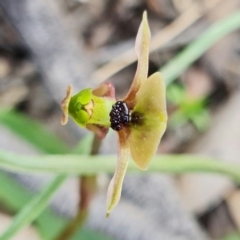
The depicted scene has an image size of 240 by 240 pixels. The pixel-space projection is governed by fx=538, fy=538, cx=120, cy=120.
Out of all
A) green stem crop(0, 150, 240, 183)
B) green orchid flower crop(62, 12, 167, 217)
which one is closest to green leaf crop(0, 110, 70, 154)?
green stem crop(0, 150, 240, 183)

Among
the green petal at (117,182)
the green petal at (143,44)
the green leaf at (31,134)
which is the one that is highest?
the green petal at (143,44)

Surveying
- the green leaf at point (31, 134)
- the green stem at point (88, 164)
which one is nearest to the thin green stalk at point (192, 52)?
the green stem at point (88, 164)

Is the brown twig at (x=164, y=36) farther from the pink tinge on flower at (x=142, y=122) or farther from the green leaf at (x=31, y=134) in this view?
the pink tinge on flower at (x=142, y=122)

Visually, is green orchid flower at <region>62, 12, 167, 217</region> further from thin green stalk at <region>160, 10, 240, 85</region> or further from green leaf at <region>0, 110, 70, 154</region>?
green leaf at <region>0, 110, 70, 154</region>

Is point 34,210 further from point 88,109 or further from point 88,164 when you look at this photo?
point 88,109

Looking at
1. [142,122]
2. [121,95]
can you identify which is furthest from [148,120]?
[121,95]

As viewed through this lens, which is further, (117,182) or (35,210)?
(35,210)

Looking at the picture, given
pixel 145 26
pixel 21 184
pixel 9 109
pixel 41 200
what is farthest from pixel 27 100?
→ pixel 145 26
